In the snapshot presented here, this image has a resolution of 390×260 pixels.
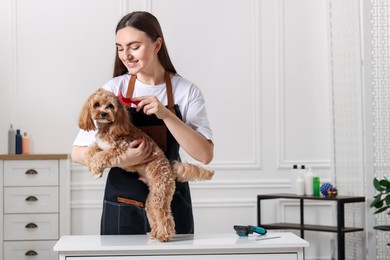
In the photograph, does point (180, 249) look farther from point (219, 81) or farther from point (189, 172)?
point (219, 81)

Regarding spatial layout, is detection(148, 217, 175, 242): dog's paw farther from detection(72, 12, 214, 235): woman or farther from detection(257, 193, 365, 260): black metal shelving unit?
detection(257, 193, 365, 260): black metal shelving unit

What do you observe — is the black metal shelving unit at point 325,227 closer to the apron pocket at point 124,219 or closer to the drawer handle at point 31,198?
the drawer handle at point 31,198

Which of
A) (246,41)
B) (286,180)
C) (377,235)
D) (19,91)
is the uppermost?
(246,41)

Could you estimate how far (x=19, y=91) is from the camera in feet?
18.8

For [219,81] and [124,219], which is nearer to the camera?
[124,219]

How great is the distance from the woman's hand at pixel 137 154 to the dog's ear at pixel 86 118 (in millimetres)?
169

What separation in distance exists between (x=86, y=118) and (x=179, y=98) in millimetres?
391

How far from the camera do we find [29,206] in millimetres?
5395

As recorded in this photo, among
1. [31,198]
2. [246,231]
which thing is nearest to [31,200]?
[31,198]

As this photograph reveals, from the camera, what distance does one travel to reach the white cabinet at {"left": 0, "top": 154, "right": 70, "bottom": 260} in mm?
5375

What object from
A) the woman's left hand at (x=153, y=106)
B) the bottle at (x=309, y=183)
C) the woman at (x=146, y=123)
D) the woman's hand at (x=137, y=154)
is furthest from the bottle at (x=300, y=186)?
the woman's left hand at (x=153, y=106)

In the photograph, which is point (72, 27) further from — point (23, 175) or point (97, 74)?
point (23, 175)

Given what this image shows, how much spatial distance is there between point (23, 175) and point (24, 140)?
328mm

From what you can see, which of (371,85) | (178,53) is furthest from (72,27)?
(371,85)
